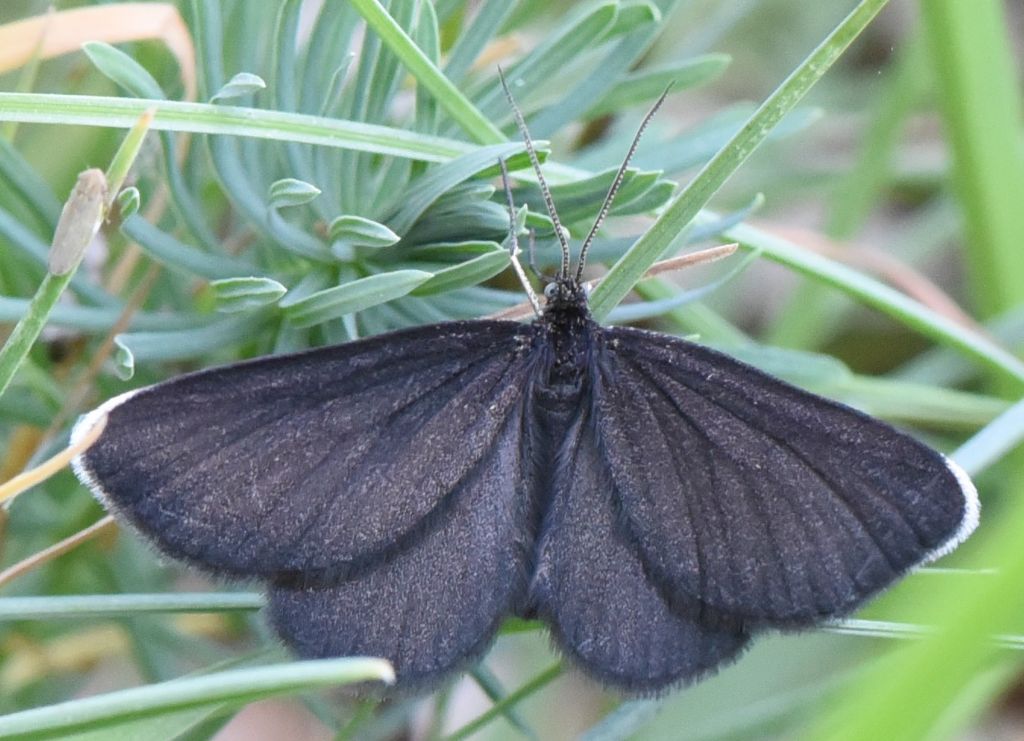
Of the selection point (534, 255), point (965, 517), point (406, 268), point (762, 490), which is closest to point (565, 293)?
point (534, 255)

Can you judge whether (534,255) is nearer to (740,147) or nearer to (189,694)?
(740,147)

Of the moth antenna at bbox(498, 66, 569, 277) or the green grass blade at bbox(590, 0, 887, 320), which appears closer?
the green grass blade at bbox(590, 0, 887, 320)

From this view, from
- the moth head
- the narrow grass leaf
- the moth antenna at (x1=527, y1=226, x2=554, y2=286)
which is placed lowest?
the narrow grass leaf

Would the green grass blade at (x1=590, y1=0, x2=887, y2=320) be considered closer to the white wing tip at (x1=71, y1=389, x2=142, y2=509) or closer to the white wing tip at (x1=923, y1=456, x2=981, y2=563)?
the white wing tip at (x1=923, y1=456, x2=981, y2=563)

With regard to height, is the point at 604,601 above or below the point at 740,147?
below

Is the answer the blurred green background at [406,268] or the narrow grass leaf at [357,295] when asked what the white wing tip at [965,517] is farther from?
the narrow grass leaf at [357,295]

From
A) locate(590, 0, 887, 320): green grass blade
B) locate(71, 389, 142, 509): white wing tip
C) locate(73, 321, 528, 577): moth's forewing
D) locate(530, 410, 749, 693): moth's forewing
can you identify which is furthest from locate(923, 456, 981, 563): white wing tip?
locate(71, 389, 142, 509): white wing tip

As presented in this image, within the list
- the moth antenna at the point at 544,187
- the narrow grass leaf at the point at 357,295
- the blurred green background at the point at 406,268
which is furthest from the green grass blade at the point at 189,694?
the moth antenna at the point at 544,187
